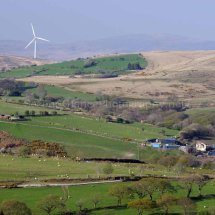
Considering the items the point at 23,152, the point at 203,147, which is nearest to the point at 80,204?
the point at 23,152

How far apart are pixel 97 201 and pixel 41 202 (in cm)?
378

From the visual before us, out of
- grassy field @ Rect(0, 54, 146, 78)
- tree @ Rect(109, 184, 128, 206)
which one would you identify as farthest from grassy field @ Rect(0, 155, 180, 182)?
grassy field @ Rect(0, 54, 146, 78)

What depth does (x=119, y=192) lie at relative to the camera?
42.3 metres

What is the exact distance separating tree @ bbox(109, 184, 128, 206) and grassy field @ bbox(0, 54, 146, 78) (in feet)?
343

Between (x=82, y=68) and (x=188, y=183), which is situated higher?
(x=82, y=68)

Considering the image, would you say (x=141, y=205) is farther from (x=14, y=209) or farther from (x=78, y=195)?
(x=14, y=209)

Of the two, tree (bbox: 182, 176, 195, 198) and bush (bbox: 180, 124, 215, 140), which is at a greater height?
tree (bbox: 182, 176, 195, 198)

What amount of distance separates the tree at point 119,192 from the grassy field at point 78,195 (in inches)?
18.6

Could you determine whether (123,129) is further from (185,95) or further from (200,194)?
(185,95)

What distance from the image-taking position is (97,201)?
41656 mm

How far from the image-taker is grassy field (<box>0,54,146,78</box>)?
15200 cm

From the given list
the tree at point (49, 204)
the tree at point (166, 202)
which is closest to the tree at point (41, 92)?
the tree at point (166, 202)

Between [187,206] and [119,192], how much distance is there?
455 cm

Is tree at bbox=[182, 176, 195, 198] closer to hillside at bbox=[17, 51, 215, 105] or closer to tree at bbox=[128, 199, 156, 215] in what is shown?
tree at bbox=[128, 199, 156, 215]
